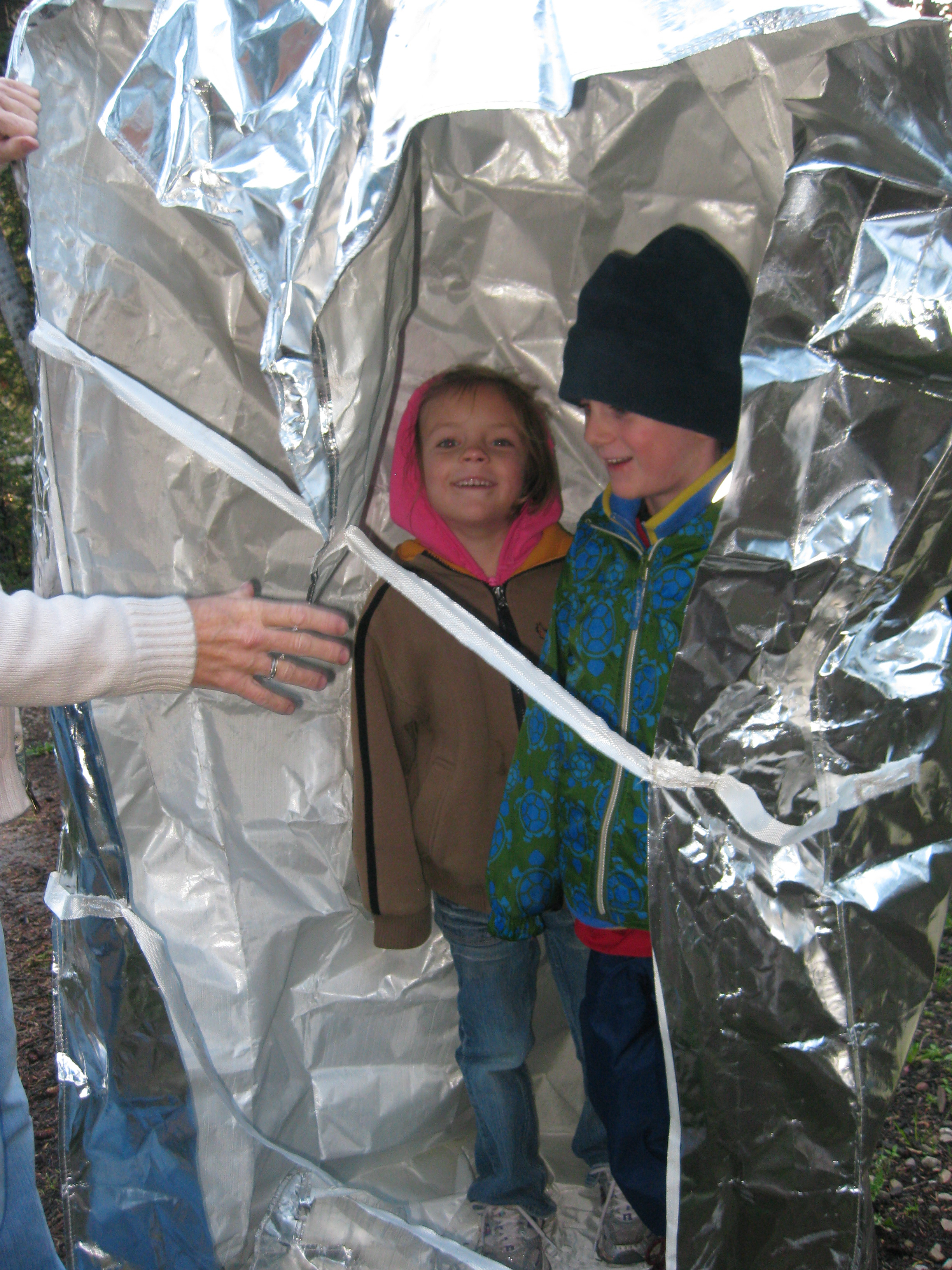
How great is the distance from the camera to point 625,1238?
167cm

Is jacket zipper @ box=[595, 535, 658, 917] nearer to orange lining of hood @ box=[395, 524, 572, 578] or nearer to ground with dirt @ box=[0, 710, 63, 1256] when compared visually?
orange lining of hood @ box=[395, 524, 572, 578]

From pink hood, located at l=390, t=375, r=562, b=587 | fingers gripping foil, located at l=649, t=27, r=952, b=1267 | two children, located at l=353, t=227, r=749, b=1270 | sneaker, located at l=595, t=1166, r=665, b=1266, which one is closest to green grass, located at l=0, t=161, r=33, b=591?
pink hood, located at l=390, t=375, r=562, b=587

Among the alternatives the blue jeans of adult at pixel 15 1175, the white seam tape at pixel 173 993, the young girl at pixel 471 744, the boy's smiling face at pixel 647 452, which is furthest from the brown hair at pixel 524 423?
the blue jeans of adult at pixel 15 1175

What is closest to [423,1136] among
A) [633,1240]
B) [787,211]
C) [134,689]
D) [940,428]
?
[633,1240]

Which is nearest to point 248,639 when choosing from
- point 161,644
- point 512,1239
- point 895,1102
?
point 161,644

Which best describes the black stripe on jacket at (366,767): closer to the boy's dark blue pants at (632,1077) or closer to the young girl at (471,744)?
the young girl at (471,744)

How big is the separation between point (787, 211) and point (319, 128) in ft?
1.67

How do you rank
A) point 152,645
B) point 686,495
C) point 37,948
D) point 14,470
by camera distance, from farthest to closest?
point 14,470, point 37,948, point 686,495, point 152,645

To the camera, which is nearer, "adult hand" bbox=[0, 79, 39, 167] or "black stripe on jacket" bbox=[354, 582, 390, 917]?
"adult hand" bbox=[0, 79, 39, 167]

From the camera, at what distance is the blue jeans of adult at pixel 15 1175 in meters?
1.25

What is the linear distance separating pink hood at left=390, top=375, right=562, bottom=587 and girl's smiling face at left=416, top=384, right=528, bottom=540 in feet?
0.09

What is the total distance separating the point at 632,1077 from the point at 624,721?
1.81 feet

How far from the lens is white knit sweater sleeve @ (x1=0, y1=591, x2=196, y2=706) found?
1070 millimetres

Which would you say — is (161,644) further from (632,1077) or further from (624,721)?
(632,1077)
